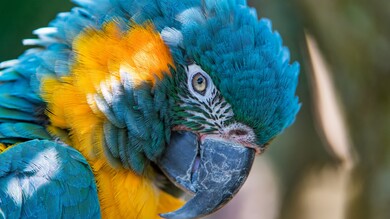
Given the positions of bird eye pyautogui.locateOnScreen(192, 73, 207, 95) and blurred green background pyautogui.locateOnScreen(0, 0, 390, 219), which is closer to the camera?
bird eye pyautogui.locateOnScreen(192, 73, 207, 95)

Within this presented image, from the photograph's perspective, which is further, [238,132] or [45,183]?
[238,132]

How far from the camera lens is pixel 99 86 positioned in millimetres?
2301

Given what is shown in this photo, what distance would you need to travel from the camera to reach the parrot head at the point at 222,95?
2273 millimetres

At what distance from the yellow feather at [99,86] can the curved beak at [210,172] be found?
200mm

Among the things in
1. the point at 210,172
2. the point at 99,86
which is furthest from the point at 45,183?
the point at 210,172

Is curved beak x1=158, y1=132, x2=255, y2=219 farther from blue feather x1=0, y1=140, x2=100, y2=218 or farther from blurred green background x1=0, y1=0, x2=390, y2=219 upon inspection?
blurred green background x1=0, y1=0, x2=390, y2=219

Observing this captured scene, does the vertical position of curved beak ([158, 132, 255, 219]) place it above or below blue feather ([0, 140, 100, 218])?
above

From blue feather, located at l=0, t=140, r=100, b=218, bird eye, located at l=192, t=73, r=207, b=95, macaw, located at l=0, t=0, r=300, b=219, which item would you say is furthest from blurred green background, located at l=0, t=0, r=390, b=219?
blue feather, located at l=0, t=140, r=100, b=218

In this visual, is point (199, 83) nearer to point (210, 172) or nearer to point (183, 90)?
point (183, 90)

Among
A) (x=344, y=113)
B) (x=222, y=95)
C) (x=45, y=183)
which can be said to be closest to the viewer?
(x=45, y=183)

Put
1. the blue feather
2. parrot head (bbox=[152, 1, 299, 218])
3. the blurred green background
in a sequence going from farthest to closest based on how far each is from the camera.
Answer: the blurred green background → parrot head (bbox=[152, 1, 299, 218]) → the blue feather

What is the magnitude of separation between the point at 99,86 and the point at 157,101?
8.3 inches

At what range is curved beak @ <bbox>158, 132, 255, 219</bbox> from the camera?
2307 mm

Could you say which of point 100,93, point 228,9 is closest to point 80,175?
point 100,93
